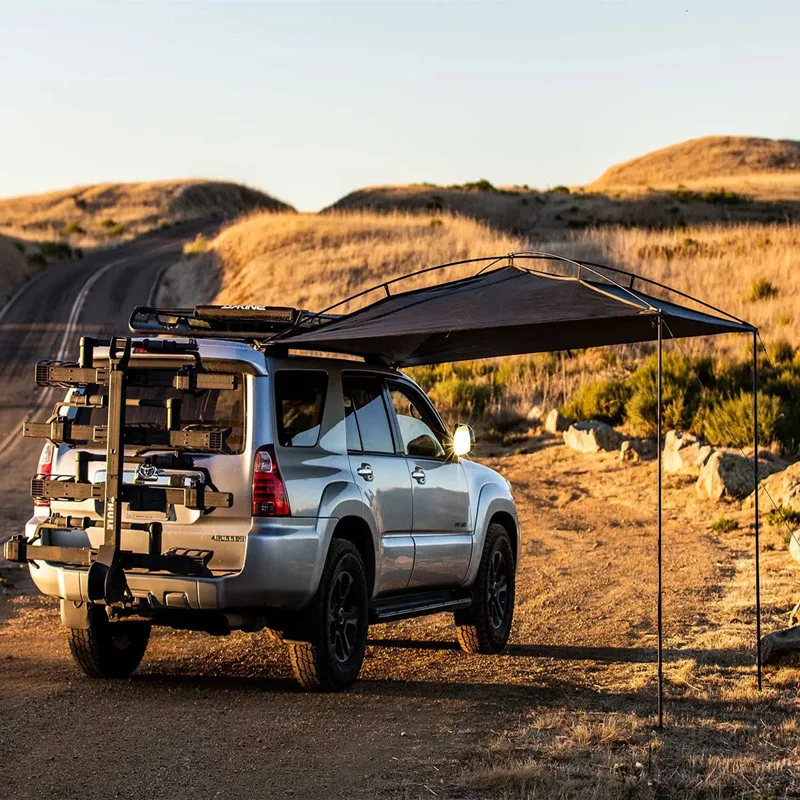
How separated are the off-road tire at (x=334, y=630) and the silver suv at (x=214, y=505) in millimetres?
13

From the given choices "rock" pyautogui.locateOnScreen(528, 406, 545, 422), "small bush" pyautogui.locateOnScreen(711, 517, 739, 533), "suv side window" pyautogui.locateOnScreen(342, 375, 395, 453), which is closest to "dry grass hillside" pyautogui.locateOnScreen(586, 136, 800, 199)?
"rock" pyautogui.locateOnScreen(528, 406, 545, 422)

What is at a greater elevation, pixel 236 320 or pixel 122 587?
pixel 236 320

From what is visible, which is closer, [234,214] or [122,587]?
[122,587]

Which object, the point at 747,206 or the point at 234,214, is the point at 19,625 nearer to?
the point at 747,206

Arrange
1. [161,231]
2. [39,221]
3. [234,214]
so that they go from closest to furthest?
[161,231] < [39,221] < [234,214]

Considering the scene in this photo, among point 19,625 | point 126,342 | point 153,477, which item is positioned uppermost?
point 126,342

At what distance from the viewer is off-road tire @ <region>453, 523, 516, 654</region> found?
9.62 metres

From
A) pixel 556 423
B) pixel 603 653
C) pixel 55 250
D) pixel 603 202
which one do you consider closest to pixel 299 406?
pixel 603 653

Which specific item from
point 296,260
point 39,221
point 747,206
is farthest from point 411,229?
point 39,221

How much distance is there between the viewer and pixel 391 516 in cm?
851

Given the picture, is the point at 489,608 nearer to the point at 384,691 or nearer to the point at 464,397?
the point at 384,691

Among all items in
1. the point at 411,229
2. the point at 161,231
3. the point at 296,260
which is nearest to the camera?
the point at 296,260

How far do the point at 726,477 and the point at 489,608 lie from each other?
26.5 ft

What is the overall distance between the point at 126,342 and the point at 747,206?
7524 centimetres
